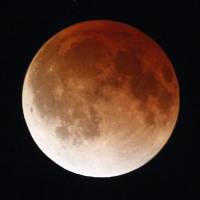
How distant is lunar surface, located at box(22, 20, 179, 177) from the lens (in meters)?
9.68

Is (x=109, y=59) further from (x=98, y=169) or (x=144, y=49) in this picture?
(x=98, y=169)

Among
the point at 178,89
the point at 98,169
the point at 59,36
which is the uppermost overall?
the point at 59,36

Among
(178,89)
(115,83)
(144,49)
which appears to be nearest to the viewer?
(115,83)

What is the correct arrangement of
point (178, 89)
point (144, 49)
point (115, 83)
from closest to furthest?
1. point (115, 83)
2. point (144, 49)
3. point (178, 89)

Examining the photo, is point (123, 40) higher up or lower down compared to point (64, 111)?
higher up

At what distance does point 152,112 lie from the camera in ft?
33.1

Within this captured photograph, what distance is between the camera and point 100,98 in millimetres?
9633

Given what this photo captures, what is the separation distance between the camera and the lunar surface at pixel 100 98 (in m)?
9.68

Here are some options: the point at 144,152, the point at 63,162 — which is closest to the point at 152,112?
the point at 144,152

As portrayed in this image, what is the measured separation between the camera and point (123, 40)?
10.2 m

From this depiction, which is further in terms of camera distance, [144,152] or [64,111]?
[144,152]

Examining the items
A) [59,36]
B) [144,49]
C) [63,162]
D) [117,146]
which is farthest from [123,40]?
[63,162]

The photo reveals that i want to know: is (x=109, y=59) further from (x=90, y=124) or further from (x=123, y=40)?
(x=90, y=124)

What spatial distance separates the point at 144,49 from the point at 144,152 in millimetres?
2143
